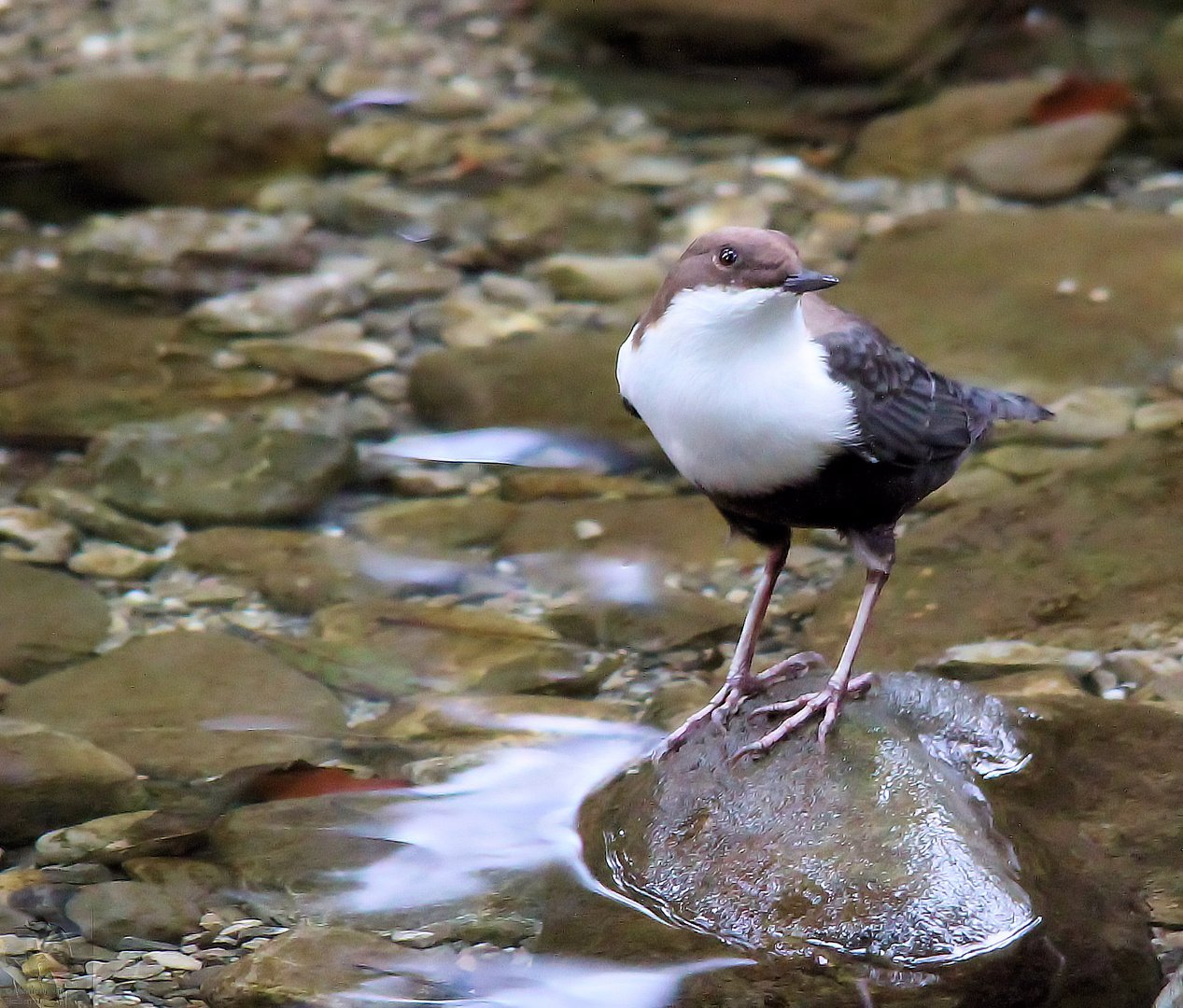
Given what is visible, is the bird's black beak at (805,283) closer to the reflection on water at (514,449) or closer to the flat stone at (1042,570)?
the flat stone at (1042,570)

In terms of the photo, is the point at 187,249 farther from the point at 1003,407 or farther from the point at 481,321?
the point at 1003,407

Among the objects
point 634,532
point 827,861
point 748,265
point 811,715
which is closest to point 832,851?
point 827,861

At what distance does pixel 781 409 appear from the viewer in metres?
3.10

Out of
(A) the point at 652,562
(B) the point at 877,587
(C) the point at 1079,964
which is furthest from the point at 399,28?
(C) the point at 1079,964

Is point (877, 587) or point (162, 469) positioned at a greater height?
point (877, 587)

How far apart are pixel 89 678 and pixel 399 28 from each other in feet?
19.0

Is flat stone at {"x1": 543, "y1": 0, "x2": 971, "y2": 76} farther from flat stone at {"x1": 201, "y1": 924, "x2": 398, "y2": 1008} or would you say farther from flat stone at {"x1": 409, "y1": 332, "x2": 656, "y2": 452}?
flat stone at {"x1": 201, "y1": 924, "x2": 398, "y2": 1008}

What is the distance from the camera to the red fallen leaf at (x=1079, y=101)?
786cm

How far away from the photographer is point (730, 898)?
10.7 ft

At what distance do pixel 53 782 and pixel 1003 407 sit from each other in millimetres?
2396

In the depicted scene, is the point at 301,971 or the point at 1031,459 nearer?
the point at 301,971

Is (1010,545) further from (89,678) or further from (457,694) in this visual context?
(89,678)

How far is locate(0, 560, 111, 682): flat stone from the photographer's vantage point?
14.7 feet

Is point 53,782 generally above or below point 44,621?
above
